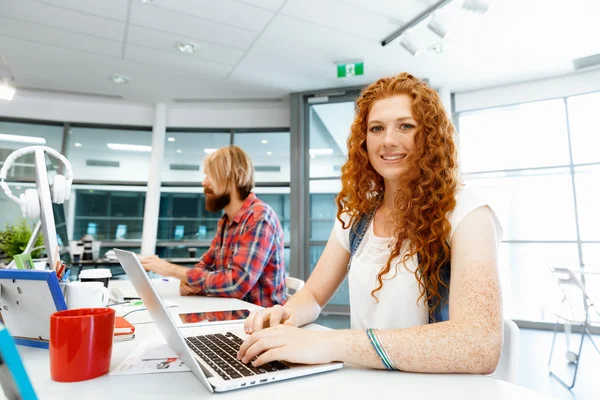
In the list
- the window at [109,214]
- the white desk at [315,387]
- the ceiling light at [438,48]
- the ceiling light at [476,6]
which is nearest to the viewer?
the white desk at [315,387]

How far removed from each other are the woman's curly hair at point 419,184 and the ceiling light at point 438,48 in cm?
264

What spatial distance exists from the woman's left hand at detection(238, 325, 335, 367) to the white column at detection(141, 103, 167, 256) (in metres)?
4.50

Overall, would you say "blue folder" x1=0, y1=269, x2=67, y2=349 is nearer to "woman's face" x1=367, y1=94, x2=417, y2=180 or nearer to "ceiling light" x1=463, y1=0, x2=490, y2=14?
"woman's face" x1=367, y1=94, x2=417, y2=180

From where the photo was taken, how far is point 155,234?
4.84 metres

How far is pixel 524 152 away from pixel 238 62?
11.6ft

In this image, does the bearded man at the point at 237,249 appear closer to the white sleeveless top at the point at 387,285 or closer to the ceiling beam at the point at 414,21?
the white sleeveless top at the point at 387,285

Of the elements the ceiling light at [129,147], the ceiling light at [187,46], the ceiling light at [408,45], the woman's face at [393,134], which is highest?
the ceiling light at [187,46]

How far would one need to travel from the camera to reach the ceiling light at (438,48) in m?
3.42

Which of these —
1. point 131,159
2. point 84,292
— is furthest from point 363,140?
point 131,159

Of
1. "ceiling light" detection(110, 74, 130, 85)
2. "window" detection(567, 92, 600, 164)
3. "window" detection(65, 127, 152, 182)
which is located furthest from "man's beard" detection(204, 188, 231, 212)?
"window" detection(567, 92, 600, 164)

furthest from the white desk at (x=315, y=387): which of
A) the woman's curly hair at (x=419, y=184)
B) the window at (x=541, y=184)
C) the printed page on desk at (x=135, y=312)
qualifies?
the window at (x=541, y=184)

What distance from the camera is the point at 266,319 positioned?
0.91 m

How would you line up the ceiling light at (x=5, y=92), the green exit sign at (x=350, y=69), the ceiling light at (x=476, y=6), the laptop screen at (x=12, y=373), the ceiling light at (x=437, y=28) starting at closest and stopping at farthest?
1. the laptop screen at (x=12, y=373)
2. the ceiling light at (x=5, y=92)
3. the ceiling light at (x=476, y=6)
4. the ceiling light at (x=437, y=28)
5. the green exit sign at (x=350, y=69)

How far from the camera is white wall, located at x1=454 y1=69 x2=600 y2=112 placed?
402cm
